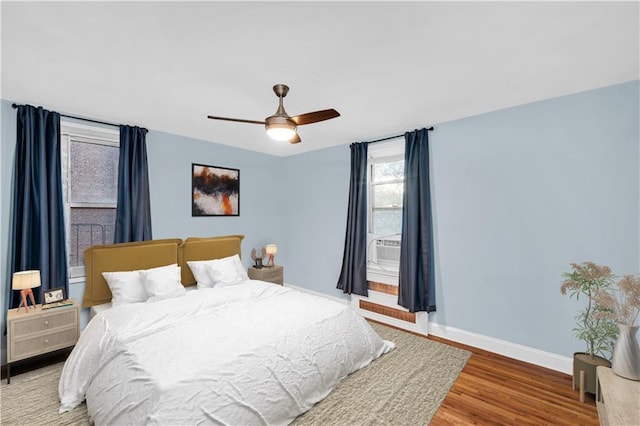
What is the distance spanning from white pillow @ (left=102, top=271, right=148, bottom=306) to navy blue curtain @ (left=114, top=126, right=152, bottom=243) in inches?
20.6

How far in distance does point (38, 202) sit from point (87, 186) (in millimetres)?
530

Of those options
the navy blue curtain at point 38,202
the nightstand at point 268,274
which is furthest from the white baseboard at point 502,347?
the navy blue curtain at point 38,202

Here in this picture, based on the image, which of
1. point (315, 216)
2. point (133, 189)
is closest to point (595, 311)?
point (315, 216)

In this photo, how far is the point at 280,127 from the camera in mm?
2318

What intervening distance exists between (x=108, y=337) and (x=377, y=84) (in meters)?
3.04

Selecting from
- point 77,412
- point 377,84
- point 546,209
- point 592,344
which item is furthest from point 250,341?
point 546,209

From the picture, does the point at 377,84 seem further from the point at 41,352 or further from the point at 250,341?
the point at 41,352

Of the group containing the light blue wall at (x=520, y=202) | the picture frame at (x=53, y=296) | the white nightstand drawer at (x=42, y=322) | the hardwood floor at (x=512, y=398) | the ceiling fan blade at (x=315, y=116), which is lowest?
the hardwood floor at (x=512, y=398)

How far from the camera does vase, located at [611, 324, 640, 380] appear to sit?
1884 mm

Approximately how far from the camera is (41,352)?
2.65 metres

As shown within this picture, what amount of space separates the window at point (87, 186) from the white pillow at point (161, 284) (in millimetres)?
832

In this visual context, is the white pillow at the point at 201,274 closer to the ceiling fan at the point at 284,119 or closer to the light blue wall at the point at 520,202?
the light blue wall at the point at 520,202

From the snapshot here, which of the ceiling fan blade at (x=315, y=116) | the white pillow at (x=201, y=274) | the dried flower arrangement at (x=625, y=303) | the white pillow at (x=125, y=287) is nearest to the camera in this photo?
the dried flower arrangement at (x=625, y=303)

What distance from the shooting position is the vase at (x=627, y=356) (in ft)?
6.18
